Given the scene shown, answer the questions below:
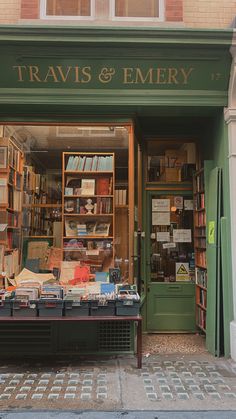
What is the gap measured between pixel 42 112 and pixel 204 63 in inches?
98.2

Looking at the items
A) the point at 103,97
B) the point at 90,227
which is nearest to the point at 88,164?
the point at 90,227

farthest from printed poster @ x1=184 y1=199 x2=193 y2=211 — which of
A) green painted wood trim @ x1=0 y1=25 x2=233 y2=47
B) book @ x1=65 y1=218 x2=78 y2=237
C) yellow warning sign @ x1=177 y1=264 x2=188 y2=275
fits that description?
green painted wood trim @ x1=0 y1=25 x2=233 y2=47

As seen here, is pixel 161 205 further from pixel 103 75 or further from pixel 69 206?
pixel 103 75

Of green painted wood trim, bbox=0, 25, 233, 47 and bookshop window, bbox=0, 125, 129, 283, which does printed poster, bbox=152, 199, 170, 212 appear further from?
green painted wood trim, bbox=0, 25, 233, 47

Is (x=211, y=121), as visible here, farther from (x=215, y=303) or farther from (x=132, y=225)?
(x=215, y=303)

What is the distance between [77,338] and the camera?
5.67m

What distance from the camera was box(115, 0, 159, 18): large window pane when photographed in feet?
20.0

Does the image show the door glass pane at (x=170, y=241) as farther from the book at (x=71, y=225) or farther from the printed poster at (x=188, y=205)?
the book at (x=71, y=225)

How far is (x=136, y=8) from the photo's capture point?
6.11m

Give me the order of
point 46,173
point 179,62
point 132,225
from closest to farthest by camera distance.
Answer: point 179,62 → point 132,225 → point 46,173

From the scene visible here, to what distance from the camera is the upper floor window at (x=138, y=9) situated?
19.9 ft

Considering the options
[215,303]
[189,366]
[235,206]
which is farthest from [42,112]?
[189,366]

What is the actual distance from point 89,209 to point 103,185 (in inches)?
17.5

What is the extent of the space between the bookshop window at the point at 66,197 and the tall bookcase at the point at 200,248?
1396 millimetres
